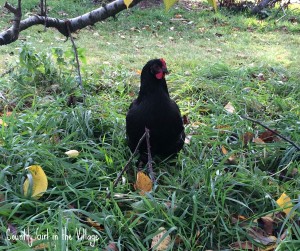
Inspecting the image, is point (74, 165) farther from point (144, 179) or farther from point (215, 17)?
point (215, 17)

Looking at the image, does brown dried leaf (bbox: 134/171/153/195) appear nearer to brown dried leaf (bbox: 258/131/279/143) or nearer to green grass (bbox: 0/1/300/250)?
green grass (bbox: 0/1/300/250)

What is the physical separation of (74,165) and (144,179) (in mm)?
400

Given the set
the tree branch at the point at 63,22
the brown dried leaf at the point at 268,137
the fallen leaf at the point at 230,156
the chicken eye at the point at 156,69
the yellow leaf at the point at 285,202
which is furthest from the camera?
the brown dried leaf at the point at 268,137

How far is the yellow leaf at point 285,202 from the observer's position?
201 centimetres

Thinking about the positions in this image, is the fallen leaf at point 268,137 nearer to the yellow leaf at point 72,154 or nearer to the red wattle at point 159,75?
the red wattle at point 159,75

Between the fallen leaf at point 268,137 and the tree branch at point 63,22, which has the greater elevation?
the tree branch at point 63,22

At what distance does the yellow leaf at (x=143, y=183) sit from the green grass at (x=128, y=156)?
46 millimetres

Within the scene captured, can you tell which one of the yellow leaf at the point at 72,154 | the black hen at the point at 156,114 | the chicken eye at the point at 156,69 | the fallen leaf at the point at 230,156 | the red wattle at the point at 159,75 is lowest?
the fallen leaf at the point at 230,156

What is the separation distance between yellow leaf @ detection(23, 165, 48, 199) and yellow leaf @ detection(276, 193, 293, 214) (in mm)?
1172

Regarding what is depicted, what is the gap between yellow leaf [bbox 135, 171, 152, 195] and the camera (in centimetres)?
224

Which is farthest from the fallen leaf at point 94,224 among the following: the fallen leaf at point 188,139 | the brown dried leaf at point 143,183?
the fallen leaf at point 188,139

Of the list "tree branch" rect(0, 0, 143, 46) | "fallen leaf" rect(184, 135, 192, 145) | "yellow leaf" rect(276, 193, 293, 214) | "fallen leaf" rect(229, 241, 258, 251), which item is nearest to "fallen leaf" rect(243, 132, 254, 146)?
"fallen leaf" rect(184, 135, 192, 145)

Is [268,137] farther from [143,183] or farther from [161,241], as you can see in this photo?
[161,241]

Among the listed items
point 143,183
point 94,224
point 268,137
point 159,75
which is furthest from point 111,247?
point 268,137
